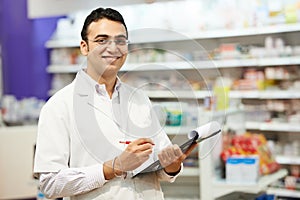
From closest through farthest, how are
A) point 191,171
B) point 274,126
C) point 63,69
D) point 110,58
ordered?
1. point 110,58
2. point 191,171
3. point 274,126
4. point 63,69

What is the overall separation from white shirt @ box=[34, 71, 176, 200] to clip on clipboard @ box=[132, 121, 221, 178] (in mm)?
38

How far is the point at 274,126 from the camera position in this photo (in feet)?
15.1

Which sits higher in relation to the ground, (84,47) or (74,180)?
(84,47)

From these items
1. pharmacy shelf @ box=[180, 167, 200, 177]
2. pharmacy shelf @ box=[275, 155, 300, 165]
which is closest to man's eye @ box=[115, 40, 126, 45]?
pharmacy shelf @ box=[180, 167, 200, 177]

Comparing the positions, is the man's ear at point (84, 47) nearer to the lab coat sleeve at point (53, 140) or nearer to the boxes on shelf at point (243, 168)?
the lab coat sleeve at point (53, 140)

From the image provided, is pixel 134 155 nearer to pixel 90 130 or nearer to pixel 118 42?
pixel 90 130

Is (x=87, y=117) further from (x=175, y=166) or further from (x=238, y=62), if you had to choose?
(x=238, y=62)

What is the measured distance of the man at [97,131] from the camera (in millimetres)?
1372

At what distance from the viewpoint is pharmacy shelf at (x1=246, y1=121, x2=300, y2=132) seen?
14.7 ft

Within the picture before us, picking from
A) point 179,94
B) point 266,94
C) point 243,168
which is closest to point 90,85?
point 179,94

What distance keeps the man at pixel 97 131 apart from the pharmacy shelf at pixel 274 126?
3270 mm

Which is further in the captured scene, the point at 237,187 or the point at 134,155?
the point at 237,187

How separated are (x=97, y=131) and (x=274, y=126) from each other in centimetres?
347

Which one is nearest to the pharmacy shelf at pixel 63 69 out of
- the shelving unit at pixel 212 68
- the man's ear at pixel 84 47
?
the shelving unit at pixel 212 68
